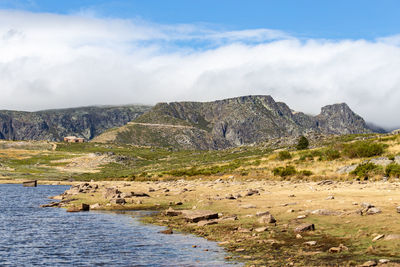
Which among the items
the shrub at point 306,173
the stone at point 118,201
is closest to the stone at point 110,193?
the stone at point 118,201

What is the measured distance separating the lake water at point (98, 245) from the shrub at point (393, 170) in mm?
27491

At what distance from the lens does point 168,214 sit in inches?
1231

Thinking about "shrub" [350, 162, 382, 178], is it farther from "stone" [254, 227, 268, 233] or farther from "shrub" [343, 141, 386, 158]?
"stone" [254, 227, 268, 233]

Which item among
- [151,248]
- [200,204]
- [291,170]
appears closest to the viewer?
[151,248]

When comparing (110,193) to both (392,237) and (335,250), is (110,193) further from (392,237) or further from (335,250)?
(392,237)

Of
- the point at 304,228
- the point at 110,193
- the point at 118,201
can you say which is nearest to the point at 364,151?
the point at 110,193

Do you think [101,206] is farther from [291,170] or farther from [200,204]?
[291,170]

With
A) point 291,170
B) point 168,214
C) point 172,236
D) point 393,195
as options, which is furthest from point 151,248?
point 291,170

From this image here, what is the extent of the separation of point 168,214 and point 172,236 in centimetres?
883

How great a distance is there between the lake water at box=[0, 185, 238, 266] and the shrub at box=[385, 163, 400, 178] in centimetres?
2749

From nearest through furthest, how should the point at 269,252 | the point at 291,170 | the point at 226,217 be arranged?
1. the point at 269,252
2. the point at 226,217
3. the point at 291,170

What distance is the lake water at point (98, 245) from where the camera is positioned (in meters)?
17.3

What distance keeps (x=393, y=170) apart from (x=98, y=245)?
33.5 meters

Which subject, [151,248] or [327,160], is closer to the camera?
[151,248]
